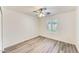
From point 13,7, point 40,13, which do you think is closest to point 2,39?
point 13,7

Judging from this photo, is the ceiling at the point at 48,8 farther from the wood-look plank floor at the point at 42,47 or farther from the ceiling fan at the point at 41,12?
the wood-look plank floor at the point at 42,47

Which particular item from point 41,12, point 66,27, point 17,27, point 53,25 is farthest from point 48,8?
point 17,27

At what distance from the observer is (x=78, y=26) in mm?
1671

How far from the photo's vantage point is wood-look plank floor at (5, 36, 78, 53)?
1628 millimetres

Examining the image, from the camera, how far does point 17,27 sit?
1663mm

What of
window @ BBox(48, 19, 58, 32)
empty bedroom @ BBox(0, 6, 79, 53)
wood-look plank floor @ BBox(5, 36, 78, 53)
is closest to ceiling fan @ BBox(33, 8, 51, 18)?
empty bedroom @ BBox(0, 6, 79, 53)

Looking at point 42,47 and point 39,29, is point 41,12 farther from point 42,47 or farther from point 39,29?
point 42,47

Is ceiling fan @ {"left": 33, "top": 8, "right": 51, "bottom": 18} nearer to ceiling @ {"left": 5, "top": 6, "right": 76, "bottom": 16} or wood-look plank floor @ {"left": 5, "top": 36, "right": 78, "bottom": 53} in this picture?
ceiling @ {"left": 5, "top": 6, "right": 76, "bottom": 16}

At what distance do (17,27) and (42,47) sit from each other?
0.49 metres

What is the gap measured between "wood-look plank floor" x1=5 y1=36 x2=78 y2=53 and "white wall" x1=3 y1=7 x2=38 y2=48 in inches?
3.1

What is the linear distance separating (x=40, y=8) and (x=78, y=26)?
25.3 inches

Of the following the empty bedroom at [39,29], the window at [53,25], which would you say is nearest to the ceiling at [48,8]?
the empty bedroom at [39,29]
